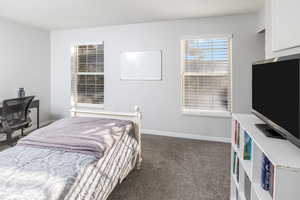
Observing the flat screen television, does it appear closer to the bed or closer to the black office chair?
the bed

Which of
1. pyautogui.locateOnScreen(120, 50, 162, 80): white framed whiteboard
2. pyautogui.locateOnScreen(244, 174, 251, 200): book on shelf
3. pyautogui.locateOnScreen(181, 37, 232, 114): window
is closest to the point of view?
pyautogui.locateOnScreen(244, 174, 251, 200): book on shelf

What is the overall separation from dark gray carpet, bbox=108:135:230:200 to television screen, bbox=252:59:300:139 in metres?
1.13

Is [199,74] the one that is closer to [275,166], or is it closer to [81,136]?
[81,136]

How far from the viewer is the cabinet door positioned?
59.1 inches

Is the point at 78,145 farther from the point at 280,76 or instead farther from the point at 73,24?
the point at 73,24

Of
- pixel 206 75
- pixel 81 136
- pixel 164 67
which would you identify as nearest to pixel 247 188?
pixel 81 136

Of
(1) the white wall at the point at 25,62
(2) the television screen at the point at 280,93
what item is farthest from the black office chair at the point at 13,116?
(2) the television screen at the point at 280,93

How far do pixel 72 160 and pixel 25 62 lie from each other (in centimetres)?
372

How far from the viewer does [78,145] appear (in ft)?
6.31

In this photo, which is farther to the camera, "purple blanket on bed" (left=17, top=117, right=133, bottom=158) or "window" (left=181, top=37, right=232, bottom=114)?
"window" (left=181, top=37, right=232, bottom=114)

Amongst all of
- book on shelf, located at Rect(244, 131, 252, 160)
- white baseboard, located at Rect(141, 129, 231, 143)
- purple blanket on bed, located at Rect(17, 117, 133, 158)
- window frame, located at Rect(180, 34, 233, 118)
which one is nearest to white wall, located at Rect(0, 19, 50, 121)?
purple blanket on bed, located at Rect(17, 117, 133, 158)

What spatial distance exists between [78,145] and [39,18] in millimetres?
3253

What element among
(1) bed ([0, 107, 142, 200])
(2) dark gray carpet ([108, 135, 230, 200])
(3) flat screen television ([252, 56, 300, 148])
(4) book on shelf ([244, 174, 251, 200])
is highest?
(3) flat screen television ([252, 56, 300, 148])

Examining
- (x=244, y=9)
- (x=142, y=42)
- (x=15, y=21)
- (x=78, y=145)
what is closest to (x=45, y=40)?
(x=15, y=21)
